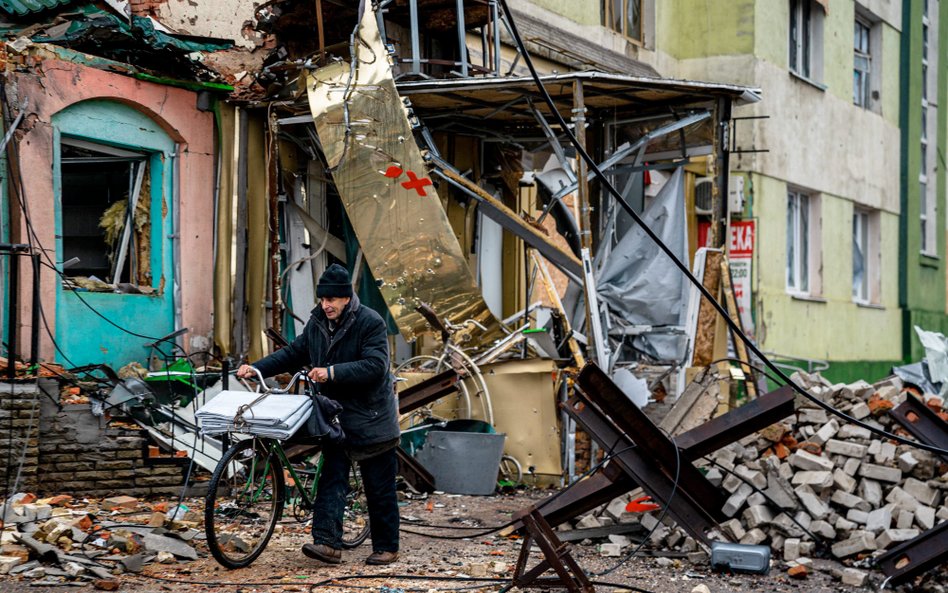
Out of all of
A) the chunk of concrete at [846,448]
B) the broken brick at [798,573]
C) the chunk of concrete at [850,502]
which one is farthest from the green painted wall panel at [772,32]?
the broken brick at [798,573]

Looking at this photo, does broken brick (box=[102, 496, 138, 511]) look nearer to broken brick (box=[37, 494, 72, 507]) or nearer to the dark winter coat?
broken brick (box=[37, 494, 72, 507])

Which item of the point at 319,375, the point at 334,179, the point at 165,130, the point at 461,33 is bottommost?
the point at 319,375

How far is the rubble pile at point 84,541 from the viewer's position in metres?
6.89

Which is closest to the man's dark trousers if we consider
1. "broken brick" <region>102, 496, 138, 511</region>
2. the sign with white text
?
"broken brick" <region>102, 496, 138, 511</region>

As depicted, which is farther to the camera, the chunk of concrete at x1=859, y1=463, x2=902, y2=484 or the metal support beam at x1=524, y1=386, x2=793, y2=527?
the chunk of concrete at x1=859, y1=463, x2=902, y2=484

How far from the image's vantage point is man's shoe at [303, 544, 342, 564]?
7250 mm

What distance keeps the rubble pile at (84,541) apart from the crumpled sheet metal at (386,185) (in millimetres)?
3684

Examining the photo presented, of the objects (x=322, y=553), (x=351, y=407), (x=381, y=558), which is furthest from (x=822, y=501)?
(x=322, y=553)

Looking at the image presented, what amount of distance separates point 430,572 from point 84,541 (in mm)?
2205

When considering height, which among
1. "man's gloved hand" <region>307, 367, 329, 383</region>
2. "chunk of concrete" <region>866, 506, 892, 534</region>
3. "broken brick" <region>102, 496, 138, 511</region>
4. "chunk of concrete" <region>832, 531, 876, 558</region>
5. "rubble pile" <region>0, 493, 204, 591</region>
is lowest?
"chunk of concrete" <region>832, 531, 876, 558</region>

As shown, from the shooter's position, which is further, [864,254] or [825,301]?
[864,254]

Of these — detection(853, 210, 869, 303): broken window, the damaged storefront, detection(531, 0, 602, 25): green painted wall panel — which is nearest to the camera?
the damaged storefront

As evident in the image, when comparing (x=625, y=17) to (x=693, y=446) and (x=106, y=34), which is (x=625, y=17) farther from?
(x=693, y=446)

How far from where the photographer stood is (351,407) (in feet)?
24.3
